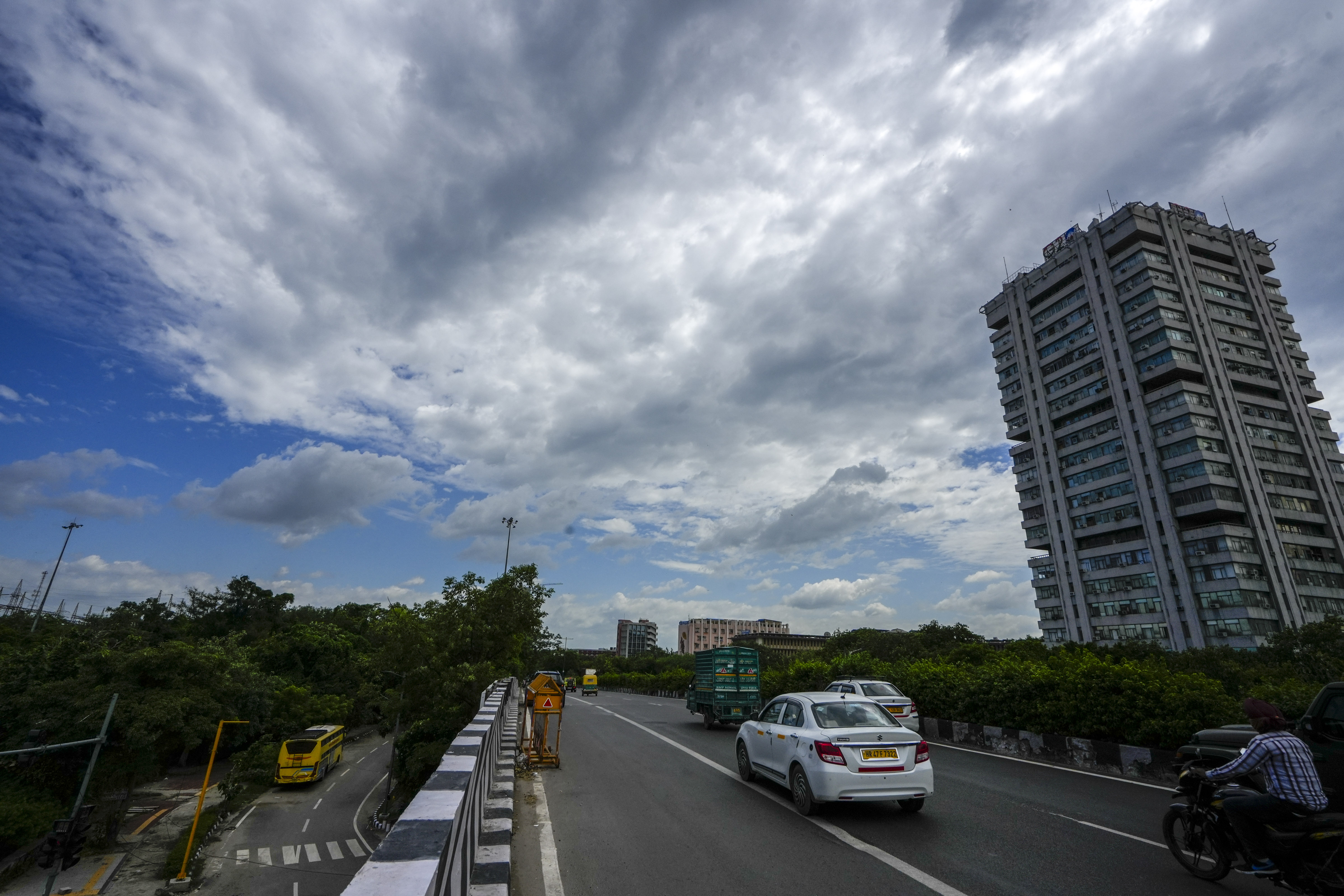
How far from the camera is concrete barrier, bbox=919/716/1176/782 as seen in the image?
10695mm

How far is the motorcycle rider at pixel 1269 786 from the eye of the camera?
5.05 metres

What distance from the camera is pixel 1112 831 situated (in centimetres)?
716

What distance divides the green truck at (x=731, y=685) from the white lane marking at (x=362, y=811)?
1727 centimetres

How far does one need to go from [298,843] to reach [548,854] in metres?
31.8

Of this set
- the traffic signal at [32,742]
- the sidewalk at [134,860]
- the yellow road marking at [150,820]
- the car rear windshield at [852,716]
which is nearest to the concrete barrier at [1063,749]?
the car rear windshield at [852,716]

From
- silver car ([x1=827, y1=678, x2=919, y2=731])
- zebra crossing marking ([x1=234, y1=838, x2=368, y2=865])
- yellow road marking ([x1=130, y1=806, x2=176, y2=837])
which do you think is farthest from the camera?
yellow road marking ([x1=130, y1=806, x2=176, y2=837])

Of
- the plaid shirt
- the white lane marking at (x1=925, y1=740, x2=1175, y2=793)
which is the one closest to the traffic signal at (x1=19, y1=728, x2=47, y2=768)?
the white lane marking at (x1=925, y1=740, x2=1175, y2=793)

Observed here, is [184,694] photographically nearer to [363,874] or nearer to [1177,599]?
[363,874]

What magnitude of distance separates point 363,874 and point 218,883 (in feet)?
109

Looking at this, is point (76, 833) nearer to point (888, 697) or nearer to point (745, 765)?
point (745, 765)

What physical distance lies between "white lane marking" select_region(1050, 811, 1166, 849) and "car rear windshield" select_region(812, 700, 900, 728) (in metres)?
2.26

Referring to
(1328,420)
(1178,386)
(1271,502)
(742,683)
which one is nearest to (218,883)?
(742,683)

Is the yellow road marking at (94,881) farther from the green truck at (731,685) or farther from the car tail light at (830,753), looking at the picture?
the car tail light at (830,753)

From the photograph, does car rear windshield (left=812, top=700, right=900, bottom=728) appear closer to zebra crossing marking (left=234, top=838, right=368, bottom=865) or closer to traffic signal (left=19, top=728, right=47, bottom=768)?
zebra crossing marking (left=234, top=838, right=368, bottom=865)
